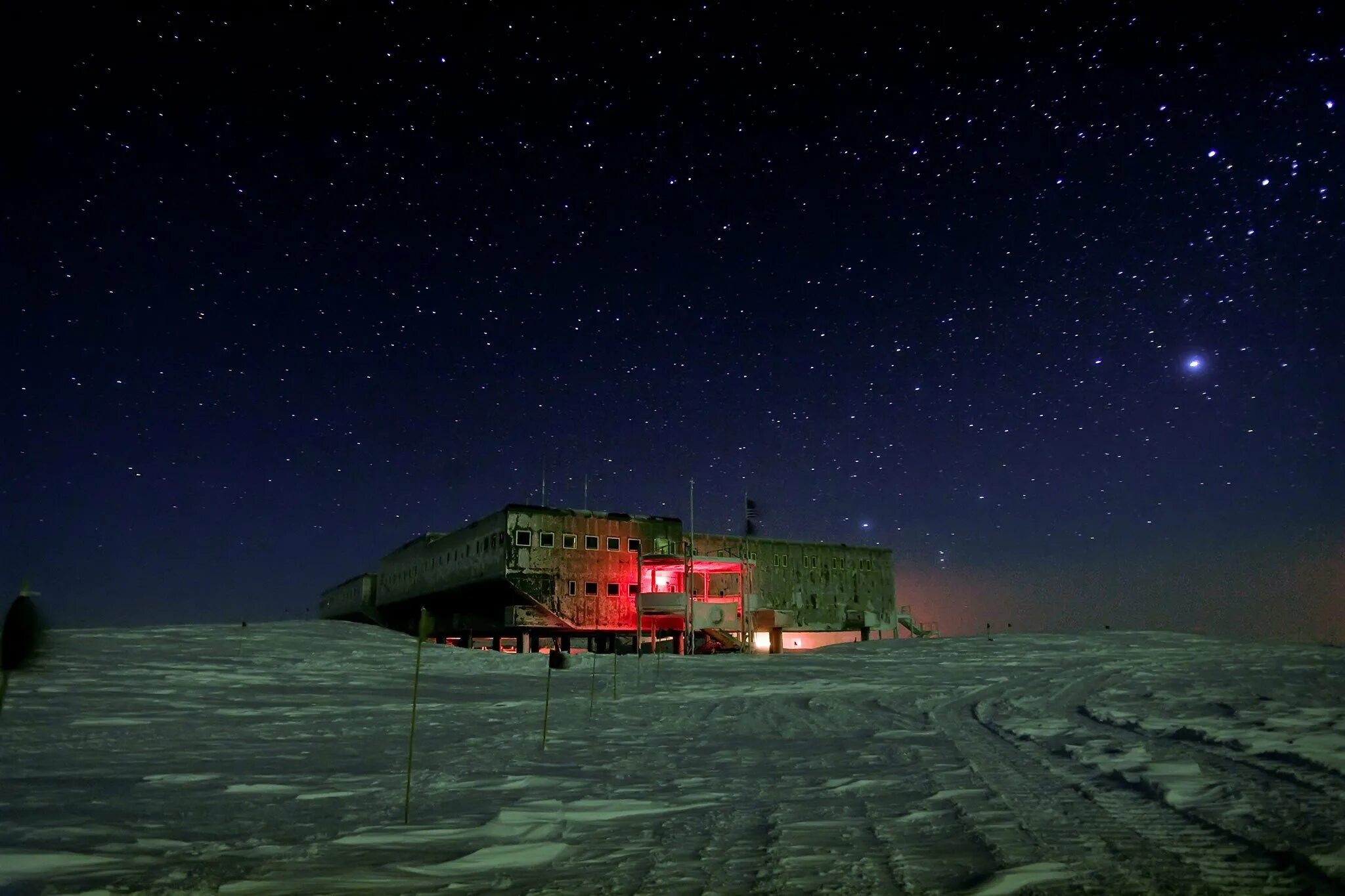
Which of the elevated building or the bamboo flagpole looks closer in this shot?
the bamboo flagpole

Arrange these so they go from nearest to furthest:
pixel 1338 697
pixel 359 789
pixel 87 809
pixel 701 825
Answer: pixel 701 825
pixel 87 809
pixel 359 789
pixel 1338 697

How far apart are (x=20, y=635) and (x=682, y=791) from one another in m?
4.45

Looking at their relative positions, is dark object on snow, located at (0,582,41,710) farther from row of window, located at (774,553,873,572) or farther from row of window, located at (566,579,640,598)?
row of window, located at (774,553,873,572)

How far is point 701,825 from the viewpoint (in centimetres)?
485

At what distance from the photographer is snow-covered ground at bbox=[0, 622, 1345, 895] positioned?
12.4 feet

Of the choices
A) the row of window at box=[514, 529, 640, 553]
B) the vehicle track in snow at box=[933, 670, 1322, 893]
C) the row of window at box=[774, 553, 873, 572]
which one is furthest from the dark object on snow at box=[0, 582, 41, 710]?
the row of window at box=[774, 553, 873, 572]

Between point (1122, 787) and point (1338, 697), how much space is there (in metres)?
8.13

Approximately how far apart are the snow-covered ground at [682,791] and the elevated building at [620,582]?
2430 centimetres

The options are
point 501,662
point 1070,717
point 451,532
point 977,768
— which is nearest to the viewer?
point 977,768

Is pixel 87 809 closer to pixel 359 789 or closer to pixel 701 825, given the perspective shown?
pixel 359 789

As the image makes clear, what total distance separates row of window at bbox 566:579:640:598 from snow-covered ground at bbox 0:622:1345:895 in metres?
25.3

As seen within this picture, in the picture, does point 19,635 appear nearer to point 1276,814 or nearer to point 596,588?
point 1276,814

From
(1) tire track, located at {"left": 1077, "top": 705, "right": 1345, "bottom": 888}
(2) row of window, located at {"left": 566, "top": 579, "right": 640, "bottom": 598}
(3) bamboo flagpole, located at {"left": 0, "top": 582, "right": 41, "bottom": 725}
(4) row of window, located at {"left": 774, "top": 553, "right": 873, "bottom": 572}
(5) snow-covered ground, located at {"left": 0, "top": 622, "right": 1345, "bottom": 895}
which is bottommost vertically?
(5) snow-covered ground, located at {"left": 0, "top": 622, "right": 1345, "bottom": 895}

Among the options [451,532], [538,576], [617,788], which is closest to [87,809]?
[617,788]
